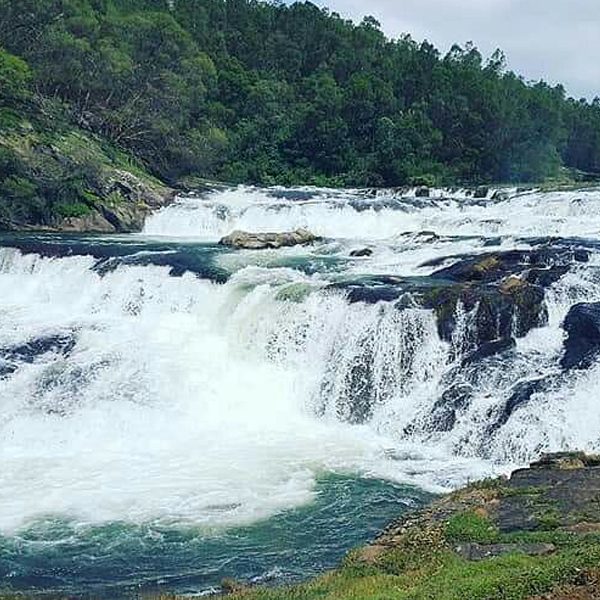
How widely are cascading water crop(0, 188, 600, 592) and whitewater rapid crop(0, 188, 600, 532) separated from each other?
4 centimetres

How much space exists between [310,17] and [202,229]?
36032 millimetres

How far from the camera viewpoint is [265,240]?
87.6 ft

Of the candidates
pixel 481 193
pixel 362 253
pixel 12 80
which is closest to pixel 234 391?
pixel 362 253

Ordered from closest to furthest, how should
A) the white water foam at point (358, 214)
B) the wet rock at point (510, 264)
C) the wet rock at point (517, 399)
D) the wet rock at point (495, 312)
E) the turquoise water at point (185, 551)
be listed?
the turquoise water at point (185, 551), the wet rock at point (517, 399), the wet rock at point (495, 312), the wet rock at point (510, 264), the white water foam at point (358, 214)

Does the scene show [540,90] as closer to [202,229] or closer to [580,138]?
[580,138]

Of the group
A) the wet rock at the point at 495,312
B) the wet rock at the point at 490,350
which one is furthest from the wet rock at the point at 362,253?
the wet rock at the point at 490,350

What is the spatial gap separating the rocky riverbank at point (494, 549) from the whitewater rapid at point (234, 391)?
2340mm

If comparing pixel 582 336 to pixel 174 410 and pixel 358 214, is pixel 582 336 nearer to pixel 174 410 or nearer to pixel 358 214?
pixel 174 410

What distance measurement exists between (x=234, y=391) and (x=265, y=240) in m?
10.5

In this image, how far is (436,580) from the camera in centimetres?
723

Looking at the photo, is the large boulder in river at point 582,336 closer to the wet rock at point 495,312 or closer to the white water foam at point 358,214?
the wet rock at point 495,312

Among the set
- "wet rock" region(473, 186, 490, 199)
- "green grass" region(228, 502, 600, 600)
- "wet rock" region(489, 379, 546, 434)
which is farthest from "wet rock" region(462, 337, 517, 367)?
"wet rock" region(473, 186, 490, 199)

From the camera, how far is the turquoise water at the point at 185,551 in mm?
9758

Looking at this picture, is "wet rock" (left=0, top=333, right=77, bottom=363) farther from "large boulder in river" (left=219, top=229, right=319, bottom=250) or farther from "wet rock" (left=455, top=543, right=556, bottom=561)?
"wet rock" (left=455, top=543, right=556, bottom=561)
